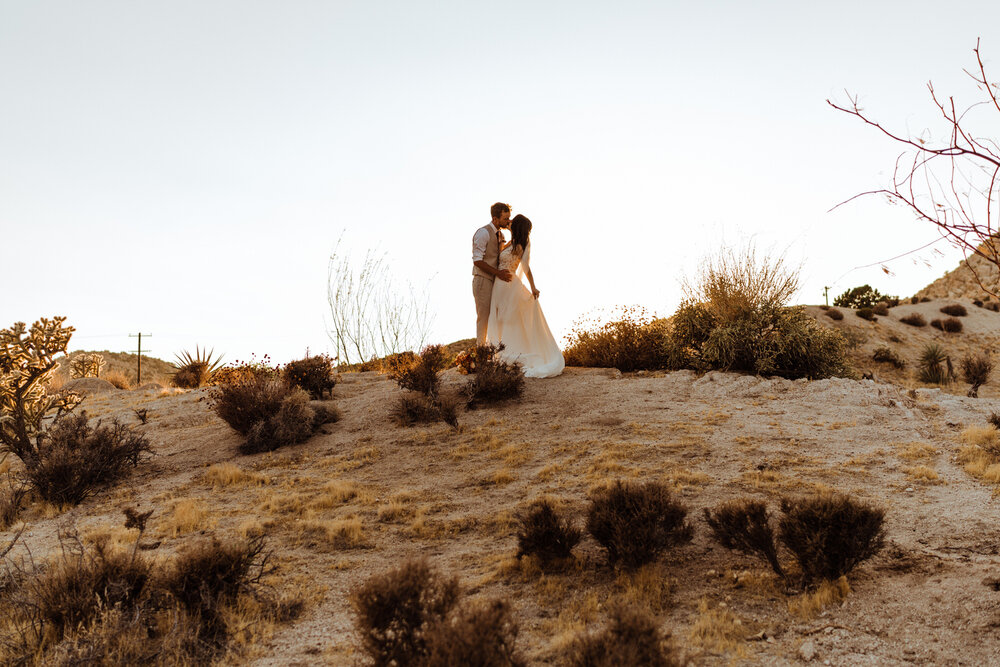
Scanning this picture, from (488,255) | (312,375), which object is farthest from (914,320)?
(312,375)

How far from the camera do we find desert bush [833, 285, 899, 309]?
32.2m

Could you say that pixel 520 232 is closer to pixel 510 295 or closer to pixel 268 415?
pixel 510 295

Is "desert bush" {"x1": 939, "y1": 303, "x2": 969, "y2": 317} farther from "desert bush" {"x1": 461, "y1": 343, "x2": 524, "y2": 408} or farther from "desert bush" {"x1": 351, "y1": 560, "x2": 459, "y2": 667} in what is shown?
"desert bush" {"x1": 351, "y1": 560, "x2": 459, "y2": 667}

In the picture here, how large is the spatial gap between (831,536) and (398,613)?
2936 millimetres

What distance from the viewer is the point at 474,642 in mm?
2797

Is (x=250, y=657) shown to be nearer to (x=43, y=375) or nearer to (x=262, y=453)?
(x=262, y=453)

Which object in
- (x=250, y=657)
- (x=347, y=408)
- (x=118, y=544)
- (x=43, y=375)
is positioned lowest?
(x=250, y=657)

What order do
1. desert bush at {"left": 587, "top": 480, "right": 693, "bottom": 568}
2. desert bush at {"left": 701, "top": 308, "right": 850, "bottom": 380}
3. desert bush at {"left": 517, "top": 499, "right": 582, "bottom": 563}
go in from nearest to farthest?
desert bush at {"left": 587, "top": 480, "right": 693, "bottom": 568}
desert bush at {"left": 517, "top": 499, "right": 582, "bottom": 563}
desert bush at {"left": 701, "top": 308, "right": 850, "bottom": 380}

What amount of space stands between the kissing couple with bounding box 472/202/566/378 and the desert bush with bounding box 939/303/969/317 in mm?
20723

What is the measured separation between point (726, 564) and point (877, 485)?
8.62ft

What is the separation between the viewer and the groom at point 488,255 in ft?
36.8

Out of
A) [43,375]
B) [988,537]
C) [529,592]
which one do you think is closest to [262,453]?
[43,375]

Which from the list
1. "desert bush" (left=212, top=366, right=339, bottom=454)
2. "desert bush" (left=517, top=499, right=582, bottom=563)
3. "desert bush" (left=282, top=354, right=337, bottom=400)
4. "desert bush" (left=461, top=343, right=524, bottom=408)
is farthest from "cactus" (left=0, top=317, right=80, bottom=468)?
"desert bush" (left=517, top=499, right=582, bottom=563)

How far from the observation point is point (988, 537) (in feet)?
17.0
